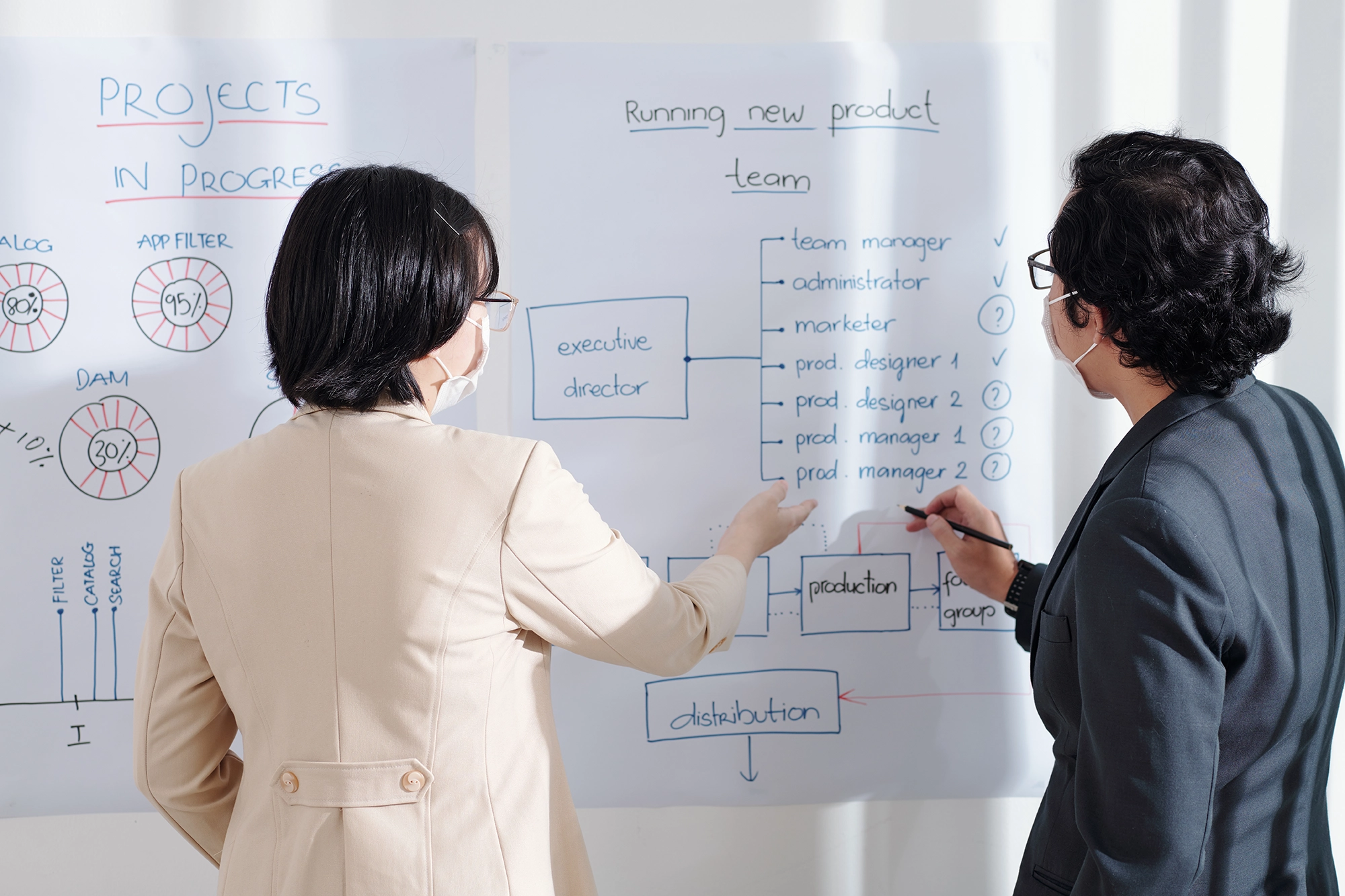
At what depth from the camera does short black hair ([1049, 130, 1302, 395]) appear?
881 millimetres

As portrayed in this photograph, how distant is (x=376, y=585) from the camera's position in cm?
86

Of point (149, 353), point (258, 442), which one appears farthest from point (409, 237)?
point (149, 353)

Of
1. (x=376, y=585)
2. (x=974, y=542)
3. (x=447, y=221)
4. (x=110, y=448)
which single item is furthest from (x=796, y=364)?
(x=110, y=448)

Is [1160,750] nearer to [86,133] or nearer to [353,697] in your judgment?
[353,697]

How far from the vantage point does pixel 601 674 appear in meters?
1.44

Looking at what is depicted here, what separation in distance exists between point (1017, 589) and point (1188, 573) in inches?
20.8

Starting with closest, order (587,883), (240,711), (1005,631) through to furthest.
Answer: (240,711), (587,883), (1005,631)

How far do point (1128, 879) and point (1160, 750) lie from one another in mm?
145

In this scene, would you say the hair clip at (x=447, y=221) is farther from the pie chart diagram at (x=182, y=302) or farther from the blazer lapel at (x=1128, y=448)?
the blazer lapel at (x=1128, y=448)

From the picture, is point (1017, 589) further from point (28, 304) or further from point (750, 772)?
point (28, 304)

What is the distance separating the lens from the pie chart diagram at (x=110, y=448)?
4.50 feet

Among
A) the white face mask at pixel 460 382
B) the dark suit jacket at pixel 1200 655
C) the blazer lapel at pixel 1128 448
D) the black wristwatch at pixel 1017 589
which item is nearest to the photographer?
the dark suit jacket at pixel 1200 655

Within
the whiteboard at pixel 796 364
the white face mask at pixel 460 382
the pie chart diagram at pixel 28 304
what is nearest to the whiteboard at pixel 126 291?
the pie chart diagram at pixel 28 304

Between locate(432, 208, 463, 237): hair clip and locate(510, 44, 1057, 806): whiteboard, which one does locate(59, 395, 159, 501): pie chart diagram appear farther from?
locate(432, 208, 463, 237): hair clip
